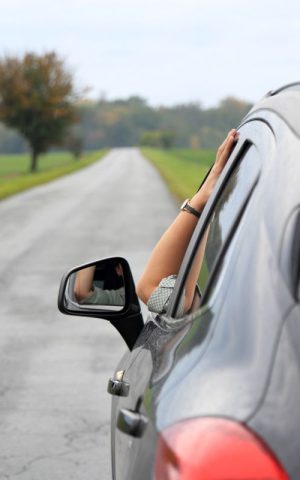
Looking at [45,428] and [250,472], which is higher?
[250,472]

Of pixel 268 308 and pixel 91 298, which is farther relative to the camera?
pixel 91 298

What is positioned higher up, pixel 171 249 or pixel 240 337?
pixel 240 337

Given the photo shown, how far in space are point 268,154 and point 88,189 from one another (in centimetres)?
3762

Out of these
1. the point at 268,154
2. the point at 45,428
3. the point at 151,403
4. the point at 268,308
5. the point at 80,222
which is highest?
the point at 268,154

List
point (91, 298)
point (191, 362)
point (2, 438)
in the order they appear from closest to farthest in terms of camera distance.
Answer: point (191, 362)
point (91, 298)
point (2, 438)

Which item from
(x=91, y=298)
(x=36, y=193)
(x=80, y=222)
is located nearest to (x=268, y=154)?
(x=91, y=298)

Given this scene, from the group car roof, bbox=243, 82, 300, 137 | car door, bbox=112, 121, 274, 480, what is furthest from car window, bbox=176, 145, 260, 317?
car roof, bbox=243, 82, 300, 137

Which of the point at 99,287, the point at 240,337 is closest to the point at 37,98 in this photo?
the point at 99,287

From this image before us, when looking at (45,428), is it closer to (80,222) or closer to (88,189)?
(80,222)

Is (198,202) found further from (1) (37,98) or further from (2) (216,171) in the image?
(1) (37,98)

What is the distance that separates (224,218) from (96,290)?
37.7 inches

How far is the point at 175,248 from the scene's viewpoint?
294cm

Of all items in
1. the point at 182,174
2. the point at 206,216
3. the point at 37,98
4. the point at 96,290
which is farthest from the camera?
the point at 37,98

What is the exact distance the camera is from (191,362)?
2.03m
